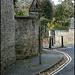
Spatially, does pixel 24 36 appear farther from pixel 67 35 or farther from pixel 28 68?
pixel 67 35

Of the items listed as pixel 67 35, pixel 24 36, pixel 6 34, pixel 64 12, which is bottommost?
pixel 24 36

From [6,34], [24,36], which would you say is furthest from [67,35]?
[6,34]

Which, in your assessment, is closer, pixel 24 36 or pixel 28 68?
pixel 28 68

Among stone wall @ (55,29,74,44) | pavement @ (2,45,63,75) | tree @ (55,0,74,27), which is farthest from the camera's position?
tree @ (55,0,74,27)

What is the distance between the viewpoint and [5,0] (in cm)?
1059

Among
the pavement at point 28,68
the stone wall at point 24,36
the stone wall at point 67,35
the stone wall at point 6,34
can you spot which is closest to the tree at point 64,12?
the stone wall at point 67,35

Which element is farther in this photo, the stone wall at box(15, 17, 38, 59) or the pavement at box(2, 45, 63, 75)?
the stone wall at box(15, 17, 38, 59)

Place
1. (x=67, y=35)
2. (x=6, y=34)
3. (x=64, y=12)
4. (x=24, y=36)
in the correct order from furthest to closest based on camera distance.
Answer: (x=64, y=12)
(x=67, y=35)
(x=24, y=36)
(x=6, y=34)

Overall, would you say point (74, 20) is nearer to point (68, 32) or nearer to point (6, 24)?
point (68, 32)

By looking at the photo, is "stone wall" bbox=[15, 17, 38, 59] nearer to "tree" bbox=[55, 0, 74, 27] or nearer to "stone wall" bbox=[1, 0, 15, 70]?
"stone wall" bbox=[1, 0, 15, 70]

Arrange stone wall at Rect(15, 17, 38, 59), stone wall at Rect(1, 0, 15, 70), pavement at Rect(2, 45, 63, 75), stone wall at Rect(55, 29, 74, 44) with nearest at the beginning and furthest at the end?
pavement at Rect(2, 45, 63, 75) → stone wall at Rect(1, 0, 15, 70) → stone wall at Rect(15, 17, 38, 59) → stone wall at Rect(55, 29, 74, 44)

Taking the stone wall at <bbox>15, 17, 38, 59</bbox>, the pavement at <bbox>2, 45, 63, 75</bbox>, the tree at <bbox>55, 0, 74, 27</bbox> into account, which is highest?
the tree at <bbox>55, 0, 74, 27</bbox>

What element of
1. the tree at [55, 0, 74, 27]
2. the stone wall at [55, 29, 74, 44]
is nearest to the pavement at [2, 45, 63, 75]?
the stone wall at [55, 29, 74, 44]

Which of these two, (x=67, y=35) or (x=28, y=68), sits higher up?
(x=67, y=35)
